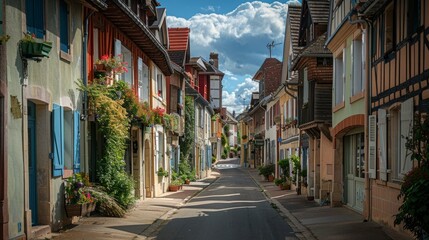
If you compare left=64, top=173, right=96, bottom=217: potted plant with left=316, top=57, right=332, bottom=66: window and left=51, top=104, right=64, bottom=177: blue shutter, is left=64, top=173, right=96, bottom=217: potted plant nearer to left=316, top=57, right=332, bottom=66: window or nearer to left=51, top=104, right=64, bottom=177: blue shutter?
left=51, top=104, right=64, bottom=177: blue shutter

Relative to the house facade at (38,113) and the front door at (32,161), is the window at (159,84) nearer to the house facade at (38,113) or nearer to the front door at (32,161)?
the house facade at (38,113)

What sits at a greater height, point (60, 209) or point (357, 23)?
point (357, 23)

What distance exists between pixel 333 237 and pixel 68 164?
603 centimetres

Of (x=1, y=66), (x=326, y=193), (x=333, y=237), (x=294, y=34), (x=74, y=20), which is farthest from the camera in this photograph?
(x=294, y=34)

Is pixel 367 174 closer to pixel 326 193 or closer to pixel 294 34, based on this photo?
pixel 326 193

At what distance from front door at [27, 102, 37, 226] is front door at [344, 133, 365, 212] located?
9.04 meters

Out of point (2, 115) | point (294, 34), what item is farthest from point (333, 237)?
point (294, 34)

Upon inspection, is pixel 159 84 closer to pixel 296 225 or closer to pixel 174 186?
pixel 174 186

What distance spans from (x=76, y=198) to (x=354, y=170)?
9.07 metres

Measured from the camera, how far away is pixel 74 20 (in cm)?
1323

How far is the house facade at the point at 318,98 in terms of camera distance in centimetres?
2019

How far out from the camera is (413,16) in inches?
437

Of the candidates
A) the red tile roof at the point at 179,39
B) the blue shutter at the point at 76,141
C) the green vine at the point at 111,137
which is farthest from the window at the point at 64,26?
the red tile roof at the point at 179,39

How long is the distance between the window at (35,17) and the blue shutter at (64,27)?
117 cm
